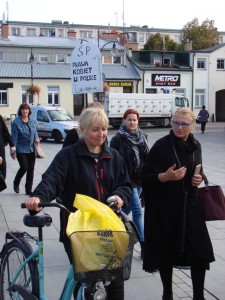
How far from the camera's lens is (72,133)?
632cm

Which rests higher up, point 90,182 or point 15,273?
point 90,182

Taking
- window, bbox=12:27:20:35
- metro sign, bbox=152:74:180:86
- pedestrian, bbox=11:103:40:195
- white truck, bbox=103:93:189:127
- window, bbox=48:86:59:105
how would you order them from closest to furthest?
1. pedestrian, bbox=11:103:40:195
2. white truck, bbox=103:93:189:127
3. window, bbox=48:86:59:105
4. metro sign, bbox=152:74:180:86
5. window, bbox=12:27:20:35

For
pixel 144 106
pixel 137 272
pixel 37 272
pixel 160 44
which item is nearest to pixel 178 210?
pixel 37 272

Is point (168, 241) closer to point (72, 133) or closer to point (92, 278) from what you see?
point (92, 278)

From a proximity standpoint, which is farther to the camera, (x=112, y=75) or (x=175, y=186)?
(x=112, y=75)

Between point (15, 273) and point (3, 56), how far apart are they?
45297 mm

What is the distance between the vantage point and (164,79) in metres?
48.3

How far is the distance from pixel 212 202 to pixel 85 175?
4.25 feet

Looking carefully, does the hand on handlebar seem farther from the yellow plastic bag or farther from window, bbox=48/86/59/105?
window, bbox=48/86/59/105

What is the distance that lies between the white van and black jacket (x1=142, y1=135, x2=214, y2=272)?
20081 millimetres

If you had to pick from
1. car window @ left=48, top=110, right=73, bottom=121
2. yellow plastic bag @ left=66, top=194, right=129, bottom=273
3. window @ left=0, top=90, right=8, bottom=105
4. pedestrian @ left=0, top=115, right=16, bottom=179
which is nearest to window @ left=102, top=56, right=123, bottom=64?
window @ left=0, top=90, right=8, bottom=105

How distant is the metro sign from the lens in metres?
48.2

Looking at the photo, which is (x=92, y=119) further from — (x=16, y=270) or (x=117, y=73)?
(x=117, y=73)

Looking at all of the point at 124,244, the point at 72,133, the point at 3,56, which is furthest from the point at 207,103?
the point at 124,244
